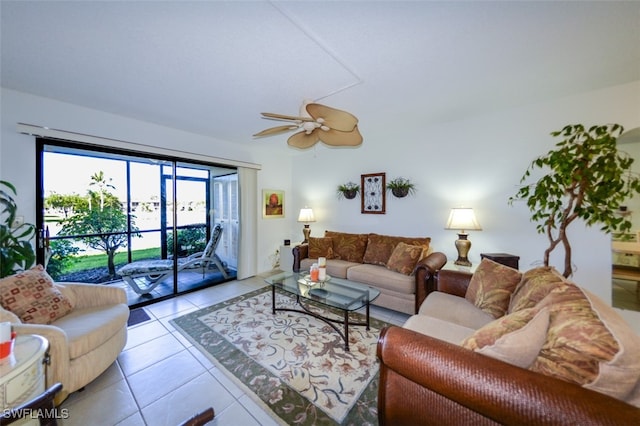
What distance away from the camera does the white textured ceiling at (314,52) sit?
1.39 m

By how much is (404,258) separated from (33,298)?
138 inches

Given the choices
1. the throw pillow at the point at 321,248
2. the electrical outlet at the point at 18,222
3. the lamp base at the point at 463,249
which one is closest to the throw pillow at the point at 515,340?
the lamp base at the point at 463,249

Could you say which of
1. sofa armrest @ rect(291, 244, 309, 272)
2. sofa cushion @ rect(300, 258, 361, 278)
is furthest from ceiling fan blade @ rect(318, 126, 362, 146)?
sofa armrest @ rect(291, 244, 309, 272)

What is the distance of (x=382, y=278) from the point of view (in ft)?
9.40

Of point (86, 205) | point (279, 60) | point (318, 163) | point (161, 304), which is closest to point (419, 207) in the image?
point (318, 163)

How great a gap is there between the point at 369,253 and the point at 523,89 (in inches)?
101

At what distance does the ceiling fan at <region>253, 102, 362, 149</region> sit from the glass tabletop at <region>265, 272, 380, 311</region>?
160 centimetres

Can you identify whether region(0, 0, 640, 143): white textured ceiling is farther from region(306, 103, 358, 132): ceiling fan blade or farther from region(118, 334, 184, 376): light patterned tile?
region(118, 334, 184, 376): light patterned tile

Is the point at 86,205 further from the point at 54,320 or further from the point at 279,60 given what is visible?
the point at 279,60

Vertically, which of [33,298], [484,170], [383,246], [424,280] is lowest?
[424,280]

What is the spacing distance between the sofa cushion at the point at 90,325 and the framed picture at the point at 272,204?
2820 millimetres

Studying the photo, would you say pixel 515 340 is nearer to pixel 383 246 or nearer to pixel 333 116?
pixel 333 116

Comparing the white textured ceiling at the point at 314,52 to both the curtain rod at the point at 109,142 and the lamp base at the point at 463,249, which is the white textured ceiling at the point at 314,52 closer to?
the curtain rod at the point at 109,142

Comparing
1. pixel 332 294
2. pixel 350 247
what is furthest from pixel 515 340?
pixel 350 247
